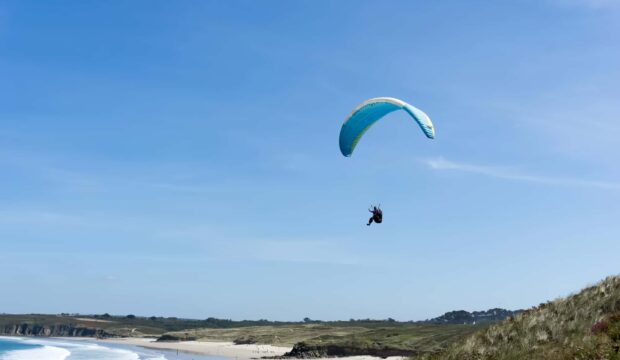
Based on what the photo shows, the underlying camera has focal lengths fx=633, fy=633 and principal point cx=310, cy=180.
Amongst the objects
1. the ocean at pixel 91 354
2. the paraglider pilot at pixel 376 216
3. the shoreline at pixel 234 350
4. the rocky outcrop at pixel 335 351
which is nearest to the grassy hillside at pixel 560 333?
the paraglider pilot at pixel 376 216

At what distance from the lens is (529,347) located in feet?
65.5

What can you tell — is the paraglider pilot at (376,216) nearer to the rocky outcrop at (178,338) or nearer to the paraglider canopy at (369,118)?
the paraglider canopy at (369,118)

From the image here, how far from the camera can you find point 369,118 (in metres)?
28.4

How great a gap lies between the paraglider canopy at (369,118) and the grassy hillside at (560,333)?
787 centimetres

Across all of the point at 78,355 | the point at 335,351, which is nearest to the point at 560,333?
the point at 335,351

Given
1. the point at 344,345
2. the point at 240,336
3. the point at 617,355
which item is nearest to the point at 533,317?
the point at 617,355

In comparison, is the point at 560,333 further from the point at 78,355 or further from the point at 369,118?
the point at 78,355

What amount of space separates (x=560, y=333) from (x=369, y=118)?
1244 cm

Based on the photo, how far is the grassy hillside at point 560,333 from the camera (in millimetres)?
17609

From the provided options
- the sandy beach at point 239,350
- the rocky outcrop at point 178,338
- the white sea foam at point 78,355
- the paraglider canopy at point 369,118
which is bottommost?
the white sea foam at point 78,355

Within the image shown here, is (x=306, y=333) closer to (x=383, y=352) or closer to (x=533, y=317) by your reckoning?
(x=383, y=352)

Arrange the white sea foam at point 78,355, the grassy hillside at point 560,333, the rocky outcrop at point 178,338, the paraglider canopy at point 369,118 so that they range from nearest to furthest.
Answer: the grassy hillside at point 560,333
the paraglider canopy at point 369,118
the white sea foam at point 78,355
the rocky outcrop at point 178,338

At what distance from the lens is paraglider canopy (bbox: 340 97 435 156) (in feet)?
86.1

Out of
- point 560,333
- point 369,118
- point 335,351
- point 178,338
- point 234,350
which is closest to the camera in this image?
point 560,333
